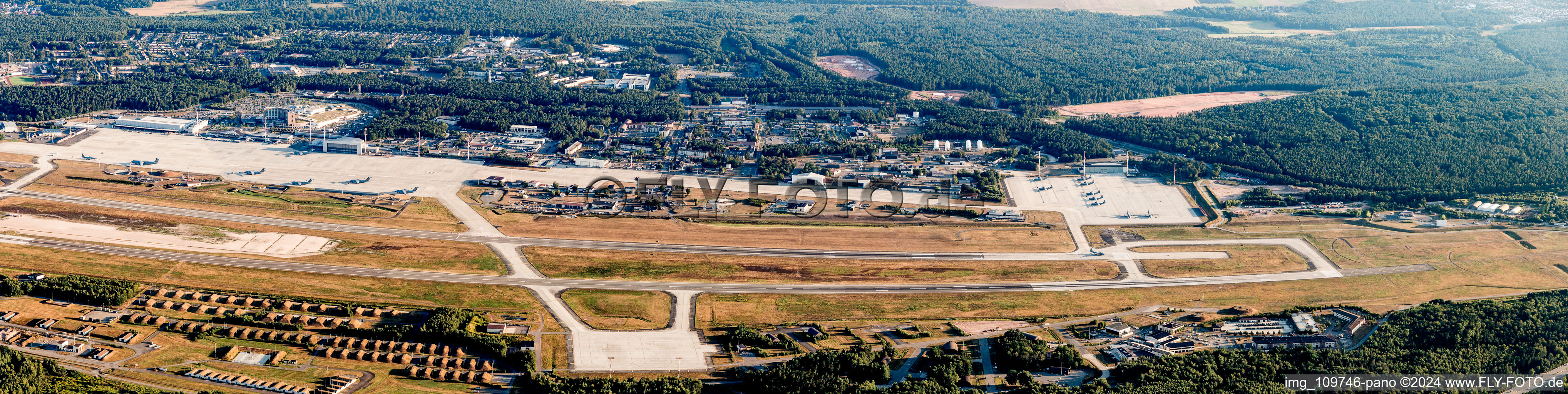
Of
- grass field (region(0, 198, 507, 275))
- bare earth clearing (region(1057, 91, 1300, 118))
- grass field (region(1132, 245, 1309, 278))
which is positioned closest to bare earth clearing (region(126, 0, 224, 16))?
grass field (region(0, 198, 507, 275))

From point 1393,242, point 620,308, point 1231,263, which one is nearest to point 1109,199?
point 1231,263

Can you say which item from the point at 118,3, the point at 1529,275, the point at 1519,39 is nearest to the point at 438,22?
the point at 118,3

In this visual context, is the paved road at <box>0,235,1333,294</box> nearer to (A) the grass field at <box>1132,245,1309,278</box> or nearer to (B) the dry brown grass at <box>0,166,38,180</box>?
(A) the grass field at <box>1132,245,1309,278</box>

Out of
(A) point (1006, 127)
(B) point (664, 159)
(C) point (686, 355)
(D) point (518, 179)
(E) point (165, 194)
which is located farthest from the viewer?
(A) point (1006, 127)

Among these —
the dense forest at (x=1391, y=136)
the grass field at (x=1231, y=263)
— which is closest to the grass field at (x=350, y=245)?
the grass field at (x=1231, y=263)

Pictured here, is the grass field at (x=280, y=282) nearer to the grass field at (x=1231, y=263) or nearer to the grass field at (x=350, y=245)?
the grass field at (x=350, y=245)

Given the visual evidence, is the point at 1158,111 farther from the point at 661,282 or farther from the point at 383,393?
the point at 383,393
